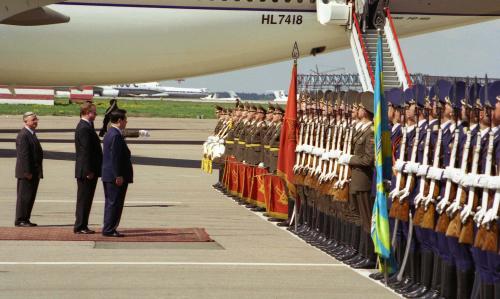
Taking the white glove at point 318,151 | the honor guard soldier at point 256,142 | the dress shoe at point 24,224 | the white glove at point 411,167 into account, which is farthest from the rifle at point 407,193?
the honor guard soldier at point 256,142

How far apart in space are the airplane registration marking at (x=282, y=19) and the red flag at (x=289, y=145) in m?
16.2

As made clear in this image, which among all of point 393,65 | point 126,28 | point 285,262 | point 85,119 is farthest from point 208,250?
point 126,28

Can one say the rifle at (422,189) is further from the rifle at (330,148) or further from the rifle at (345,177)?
the rifle at (330,148)

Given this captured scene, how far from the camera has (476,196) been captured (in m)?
10.5

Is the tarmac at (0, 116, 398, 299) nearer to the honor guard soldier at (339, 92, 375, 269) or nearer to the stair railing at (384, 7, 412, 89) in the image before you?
the honor guard soldier at (339, 92, 375, 269)

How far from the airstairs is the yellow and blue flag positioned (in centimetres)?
1605

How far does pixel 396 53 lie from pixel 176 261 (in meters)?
18.1

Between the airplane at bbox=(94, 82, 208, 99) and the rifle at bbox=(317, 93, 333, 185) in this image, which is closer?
the rifle at bbox=(317, 93, 333, 185)

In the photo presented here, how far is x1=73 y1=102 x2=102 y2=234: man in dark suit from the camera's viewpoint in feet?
54.2

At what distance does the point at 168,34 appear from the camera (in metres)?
33.1

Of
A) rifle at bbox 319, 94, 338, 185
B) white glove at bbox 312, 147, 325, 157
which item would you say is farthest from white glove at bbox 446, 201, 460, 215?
white glove at bbox 312, 147, 325, 157

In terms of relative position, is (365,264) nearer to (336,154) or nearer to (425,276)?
(336,154)

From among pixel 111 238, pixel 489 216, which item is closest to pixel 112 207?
pixel 111 238

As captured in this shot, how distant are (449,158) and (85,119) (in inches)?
284
